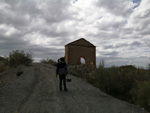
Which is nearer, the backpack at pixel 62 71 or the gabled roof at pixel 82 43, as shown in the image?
the backpack at pixel 62 71

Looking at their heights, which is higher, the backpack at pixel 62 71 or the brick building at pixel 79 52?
the brick building at pixel 79 52

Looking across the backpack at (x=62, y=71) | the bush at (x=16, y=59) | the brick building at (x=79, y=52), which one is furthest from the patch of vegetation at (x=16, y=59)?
the backpack at (x=62, y=71)

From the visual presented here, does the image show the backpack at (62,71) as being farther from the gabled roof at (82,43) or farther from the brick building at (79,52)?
the gabled roof at (82,43)

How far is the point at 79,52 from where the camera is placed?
30.3 meters

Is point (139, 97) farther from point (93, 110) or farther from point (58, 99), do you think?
point (58, 99)

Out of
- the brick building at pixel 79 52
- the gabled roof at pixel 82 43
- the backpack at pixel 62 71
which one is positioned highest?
the gabled roof at pixel 82 43

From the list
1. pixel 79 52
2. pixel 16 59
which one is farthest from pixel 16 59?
pixel 79 52

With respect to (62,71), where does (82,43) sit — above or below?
above

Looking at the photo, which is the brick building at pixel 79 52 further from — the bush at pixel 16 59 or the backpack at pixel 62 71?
the backpack at pixel 62 71

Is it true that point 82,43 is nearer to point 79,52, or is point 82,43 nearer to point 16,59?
point 79,52

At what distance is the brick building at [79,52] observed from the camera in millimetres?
29494

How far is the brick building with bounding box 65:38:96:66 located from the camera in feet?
96.8

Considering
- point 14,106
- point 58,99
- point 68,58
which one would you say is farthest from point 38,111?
point 68,58

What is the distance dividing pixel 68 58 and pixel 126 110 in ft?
76.9
